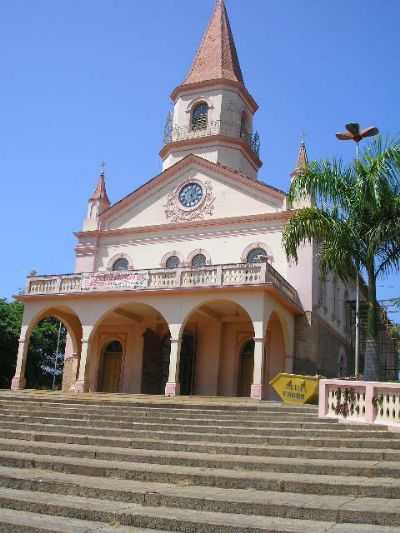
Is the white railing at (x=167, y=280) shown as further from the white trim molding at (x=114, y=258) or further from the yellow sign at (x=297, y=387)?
the yellow sign at (x=297, y=387)

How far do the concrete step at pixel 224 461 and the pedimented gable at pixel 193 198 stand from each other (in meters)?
17.3

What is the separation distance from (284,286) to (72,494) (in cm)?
1577

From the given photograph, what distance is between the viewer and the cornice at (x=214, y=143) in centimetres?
2941

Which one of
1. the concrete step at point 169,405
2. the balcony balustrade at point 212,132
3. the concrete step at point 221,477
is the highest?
the balcony balustrade at point 212,132

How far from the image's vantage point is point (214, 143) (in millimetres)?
29469

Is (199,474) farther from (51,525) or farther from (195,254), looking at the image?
(195,254)

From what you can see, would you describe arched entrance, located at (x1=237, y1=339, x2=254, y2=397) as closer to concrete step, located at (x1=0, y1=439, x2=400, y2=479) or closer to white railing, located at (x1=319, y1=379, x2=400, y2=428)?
white railing, located at (x1=319, y1=379, x2=400, y2=428)

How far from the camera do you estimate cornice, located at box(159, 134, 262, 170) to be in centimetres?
2941

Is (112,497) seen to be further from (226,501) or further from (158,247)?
(158,247)

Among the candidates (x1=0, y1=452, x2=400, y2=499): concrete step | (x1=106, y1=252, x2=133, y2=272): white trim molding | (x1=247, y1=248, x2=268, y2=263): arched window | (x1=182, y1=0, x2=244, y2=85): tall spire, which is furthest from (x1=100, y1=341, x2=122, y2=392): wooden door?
(x1=0, y1=452, x2=400, y2=499): concrete step

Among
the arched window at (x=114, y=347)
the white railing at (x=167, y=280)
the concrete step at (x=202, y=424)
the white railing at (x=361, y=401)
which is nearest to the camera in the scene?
the concrete step at (x=202, y=424)

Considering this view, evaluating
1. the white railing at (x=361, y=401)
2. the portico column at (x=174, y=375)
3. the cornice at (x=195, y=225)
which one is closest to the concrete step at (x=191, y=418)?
the white railing at (x=361, y=401)

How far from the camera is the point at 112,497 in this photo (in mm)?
7273

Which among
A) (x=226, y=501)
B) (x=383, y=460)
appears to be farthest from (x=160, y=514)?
(x=383, y=460)
